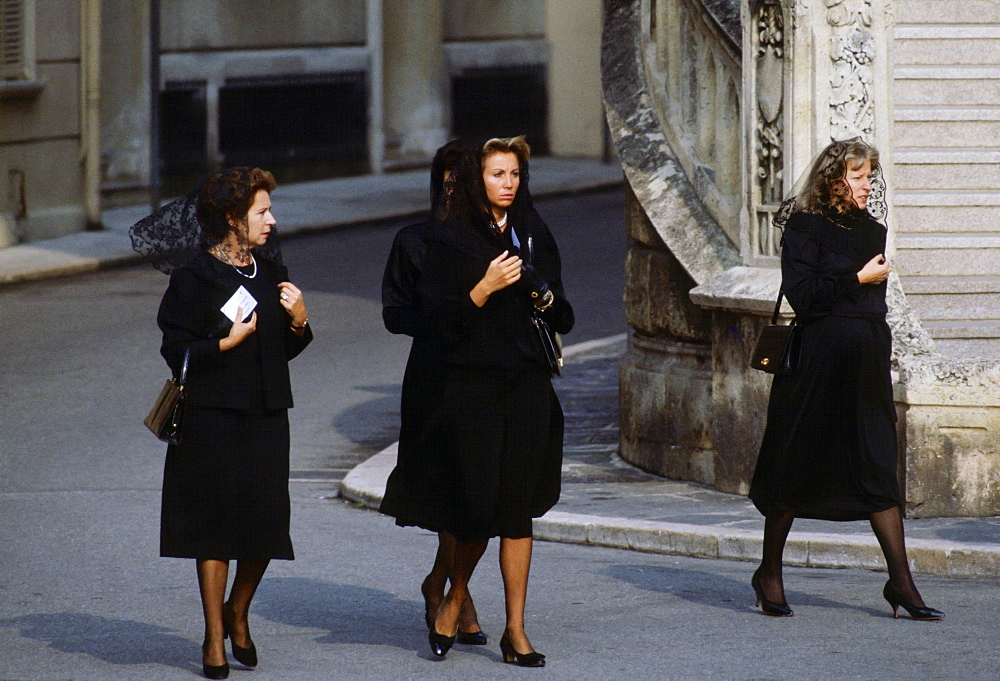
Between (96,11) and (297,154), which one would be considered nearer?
(96,11)

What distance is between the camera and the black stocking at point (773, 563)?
6.88 m

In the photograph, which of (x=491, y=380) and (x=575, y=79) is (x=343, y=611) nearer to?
(x=491, y=380)

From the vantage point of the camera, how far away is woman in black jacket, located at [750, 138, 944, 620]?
22.3 ft

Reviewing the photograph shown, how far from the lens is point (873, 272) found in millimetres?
6742

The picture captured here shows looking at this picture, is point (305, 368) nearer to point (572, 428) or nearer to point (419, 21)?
point (572, 428)

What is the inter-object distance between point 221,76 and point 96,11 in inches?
166

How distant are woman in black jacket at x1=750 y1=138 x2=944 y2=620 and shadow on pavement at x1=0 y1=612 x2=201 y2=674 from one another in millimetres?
2212

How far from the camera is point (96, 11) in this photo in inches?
796

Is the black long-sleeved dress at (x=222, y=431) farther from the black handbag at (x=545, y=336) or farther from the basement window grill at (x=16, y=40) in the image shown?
the basement window grill at (x=16, y=40)

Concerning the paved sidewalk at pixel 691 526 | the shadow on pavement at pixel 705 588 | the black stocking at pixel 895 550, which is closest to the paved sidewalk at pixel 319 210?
the paved sidewalk at pixel 691 526

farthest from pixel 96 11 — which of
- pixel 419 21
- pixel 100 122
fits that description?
pixel 419 21

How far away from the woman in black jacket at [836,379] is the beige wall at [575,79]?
2320cm

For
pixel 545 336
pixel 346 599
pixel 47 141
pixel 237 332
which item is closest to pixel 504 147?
pixel 545 336

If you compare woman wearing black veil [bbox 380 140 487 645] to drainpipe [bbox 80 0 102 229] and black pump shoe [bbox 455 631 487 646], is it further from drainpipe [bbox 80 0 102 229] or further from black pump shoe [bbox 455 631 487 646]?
drainpipe [bbox 80 0 102 229]
